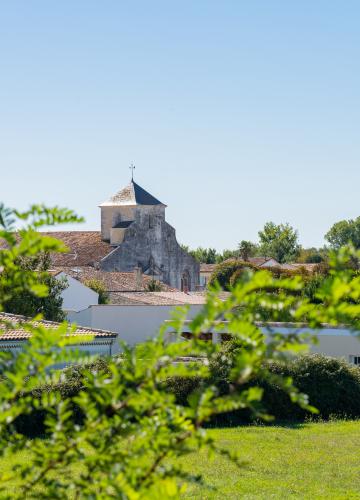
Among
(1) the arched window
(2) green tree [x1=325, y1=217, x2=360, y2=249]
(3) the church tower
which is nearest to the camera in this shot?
(3) the church tower

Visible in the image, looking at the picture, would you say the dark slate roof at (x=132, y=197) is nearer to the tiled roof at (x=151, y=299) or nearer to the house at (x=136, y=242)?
the house at (x=136, y=242)

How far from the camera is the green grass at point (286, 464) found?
1558 cm

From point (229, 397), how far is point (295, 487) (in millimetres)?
13912

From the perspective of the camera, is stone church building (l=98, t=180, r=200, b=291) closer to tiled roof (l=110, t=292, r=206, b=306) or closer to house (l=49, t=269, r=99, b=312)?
tiled roof (l=110, t=292, r=206, b=306)

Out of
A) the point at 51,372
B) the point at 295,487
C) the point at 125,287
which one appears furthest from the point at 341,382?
the point at 125,287

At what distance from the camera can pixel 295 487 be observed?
16094 millimetres

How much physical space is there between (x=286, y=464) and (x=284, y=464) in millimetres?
41

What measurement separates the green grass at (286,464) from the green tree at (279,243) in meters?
116

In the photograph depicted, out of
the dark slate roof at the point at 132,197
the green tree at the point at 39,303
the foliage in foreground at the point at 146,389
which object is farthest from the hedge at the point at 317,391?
the dark slate roof at the point at 132,197

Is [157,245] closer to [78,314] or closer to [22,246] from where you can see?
[78,314]

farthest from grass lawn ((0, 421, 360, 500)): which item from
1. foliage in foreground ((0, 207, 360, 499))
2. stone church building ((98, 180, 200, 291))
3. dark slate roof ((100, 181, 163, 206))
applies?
dark slate roof ((100, 181, 163, 206))

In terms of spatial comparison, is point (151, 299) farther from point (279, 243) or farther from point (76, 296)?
point (279, 243)

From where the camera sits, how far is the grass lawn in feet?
51.0

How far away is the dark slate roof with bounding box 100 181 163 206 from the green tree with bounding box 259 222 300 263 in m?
49.8
